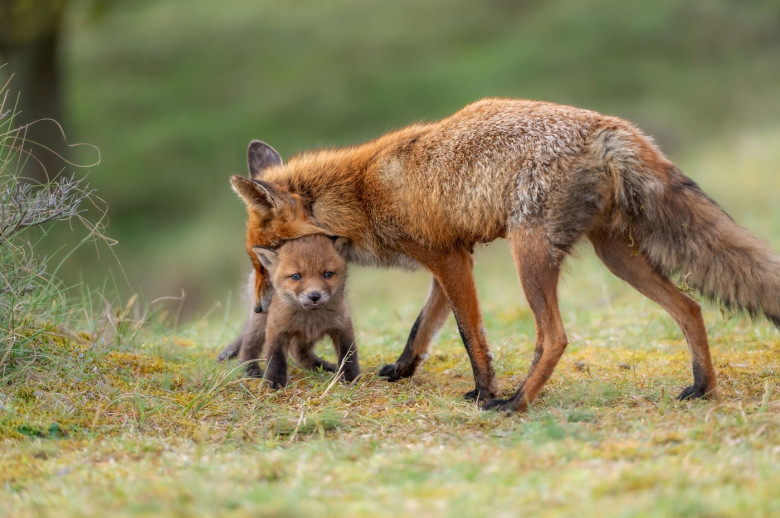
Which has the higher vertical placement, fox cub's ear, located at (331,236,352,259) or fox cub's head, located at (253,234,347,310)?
fox cub's ear, located at (331,236,352,259)

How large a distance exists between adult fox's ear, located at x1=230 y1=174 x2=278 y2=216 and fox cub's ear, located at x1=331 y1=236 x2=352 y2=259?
0.52 metres

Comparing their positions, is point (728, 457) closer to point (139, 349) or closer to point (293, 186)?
point (293, 186)

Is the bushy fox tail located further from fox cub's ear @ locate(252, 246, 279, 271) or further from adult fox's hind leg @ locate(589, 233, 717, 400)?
fox cub's ear @ locate(252, 246, 279, 271)

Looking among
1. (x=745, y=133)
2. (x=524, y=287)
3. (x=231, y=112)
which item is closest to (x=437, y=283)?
(x=524, y=287)

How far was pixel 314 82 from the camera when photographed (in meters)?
24.3

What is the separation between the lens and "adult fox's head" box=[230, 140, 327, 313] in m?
5.95

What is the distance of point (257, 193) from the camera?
598cm

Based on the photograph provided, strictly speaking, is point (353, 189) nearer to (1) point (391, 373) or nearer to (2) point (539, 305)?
(1) point (391, 373)

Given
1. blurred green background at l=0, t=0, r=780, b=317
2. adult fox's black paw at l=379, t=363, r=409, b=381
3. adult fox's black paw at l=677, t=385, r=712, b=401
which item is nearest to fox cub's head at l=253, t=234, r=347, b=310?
adult fox's black paw at l=379, t=363, r=409, b=381

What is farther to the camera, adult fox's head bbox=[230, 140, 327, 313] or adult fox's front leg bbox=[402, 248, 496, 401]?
adult fox's head bbox=[230, 140, 327, 313]

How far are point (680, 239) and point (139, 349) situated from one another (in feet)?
12.9

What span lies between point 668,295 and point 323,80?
20.0 m

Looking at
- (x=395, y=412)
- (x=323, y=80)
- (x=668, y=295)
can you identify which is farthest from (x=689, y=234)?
(x=323, y=80)

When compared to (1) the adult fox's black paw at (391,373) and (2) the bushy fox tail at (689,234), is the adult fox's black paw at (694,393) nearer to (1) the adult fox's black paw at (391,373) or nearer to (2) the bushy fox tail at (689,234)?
(2) the bushy fox tail at (689,234)
